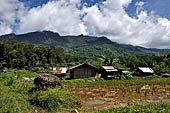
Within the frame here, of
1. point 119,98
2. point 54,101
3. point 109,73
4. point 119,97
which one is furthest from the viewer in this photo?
point 109,73

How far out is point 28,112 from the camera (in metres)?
7.00

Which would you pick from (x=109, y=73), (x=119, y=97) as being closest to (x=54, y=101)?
(x=119, y=97)

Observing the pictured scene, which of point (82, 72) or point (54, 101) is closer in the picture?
point (54, 101)

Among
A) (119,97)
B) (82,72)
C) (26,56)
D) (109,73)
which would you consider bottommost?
(119,97)

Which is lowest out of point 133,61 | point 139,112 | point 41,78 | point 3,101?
point 139,112

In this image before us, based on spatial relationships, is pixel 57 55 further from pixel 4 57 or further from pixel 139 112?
pixel 139 112

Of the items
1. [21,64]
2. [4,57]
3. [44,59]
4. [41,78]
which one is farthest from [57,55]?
[41,78]

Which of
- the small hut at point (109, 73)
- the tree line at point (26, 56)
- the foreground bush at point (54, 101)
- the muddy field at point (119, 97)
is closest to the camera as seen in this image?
the foreground bush at point (54, 101)

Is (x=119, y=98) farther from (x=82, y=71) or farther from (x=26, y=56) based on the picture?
(x=26, y=56)

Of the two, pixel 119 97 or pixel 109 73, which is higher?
pixel 109 73

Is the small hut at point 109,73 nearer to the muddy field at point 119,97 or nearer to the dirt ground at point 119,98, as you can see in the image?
the muddy field at point 119,97

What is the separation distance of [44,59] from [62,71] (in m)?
25.3

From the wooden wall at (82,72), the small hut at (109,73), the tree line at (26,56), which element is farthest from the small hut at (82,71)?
the tree line at (26,56)

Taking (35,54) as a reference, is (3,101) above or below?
below
